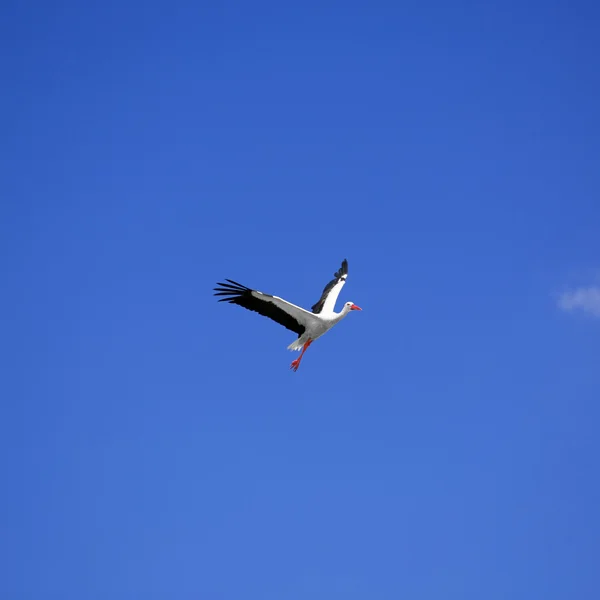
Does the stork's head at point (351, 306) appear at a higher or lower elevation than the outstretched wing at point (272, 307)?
higher

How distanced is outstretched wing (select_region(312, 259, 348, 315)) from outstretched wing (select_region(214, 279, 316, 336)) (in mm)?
1603

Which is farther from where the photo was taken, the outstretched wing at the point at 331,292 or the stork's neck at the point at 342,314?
the outstretched wing at the point at 331,292

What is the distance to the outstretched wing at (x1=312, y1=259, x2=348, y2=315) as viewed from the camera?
1222 inches

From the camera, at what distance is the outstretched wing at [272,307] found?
26719 millimetres

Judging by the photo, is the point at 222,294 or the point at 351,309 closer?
the point at 222,294

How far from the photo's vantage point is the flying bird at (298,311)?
27.0m

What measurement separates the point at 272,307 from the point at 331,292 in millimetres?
4497

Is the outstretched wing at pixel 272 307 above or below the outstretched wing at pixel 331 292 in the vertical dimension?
below

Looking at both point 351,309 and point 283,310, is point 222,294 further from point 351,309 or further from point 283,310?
point 351,309

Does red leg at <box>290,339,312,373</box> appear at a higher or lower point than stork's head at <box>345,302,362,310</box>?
lower

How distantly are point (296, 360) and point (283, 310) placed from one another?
7.82ft

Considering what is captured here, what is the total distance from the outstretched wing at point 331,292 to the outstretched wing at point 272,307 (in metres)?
1.60

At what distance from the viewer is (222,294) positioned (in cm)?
2648

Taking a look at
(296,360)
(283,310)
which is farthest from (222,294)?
(296,360)
